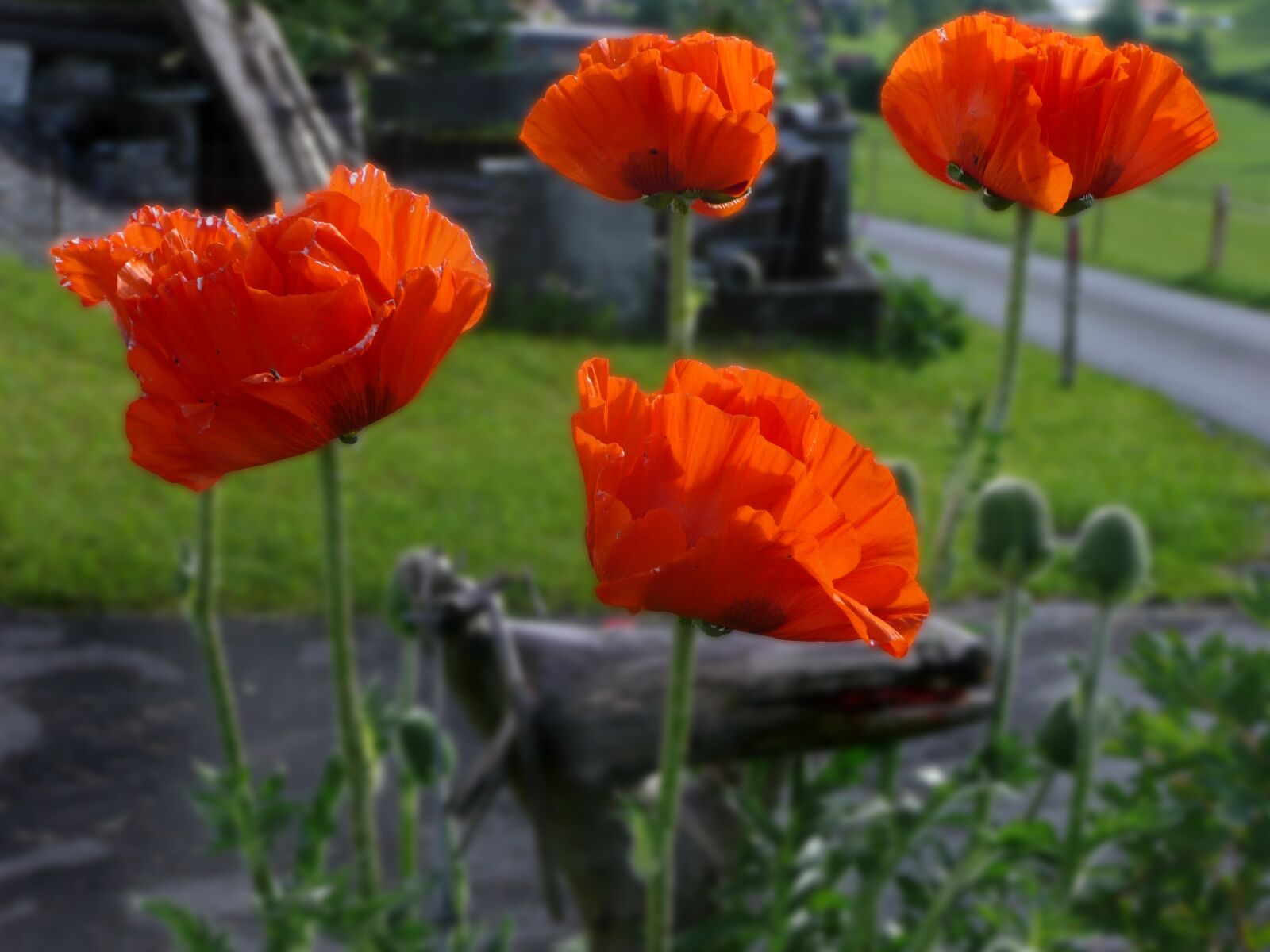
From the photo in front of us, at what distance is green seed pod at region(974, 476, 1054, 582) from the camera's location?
1.67 m

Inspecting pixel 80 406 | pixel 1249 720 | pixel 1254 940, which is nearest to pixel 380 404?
pixel 1249 720

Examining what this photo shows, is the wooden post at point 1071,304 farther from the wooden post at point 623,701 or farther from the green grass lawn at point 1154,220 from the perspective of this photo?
the wooden post at point 623,701

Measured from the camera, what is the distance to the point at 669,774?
31.3 inches

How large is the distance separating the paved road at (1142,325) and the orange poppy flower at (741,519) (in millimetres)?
8342

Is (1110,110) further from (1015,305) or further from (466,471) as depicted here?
(466,471)

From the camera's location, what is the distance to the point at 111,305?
42 cm

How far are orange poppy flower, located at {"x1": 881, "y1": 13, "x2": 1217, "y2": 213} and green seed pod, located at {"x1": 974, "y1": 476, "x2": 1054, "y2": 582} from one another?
1.22 metres

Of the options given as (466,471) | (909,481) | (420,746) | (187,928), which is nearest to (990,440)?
(909,481)

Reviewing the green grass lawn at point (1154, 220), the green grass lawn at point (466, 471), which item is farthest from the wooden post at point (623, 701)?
the green grass lawn at point (1154, 220)

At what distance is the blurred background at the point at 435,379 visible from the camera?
13.5ft

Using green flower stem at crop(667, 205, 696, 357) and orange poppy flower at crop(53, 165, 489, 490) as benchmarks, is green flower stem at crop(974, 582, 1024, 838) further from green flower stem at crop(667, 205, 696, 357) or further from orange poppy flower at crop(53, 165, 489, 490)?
orange poppy flower at crop(53, 165, 489, 490)

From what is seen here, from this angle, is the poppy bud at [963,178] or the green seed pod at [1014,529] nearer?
the poppy bud at [963,178]

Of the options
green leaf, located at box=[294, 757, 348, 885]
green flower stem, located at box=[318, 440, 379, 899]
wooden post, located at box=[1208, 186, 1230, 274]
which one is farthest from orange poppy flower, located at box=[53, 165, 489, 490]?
wooden post, located at box=[1208, 186, 1230, 274]

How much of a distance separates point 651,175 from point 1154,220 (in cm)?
2132
